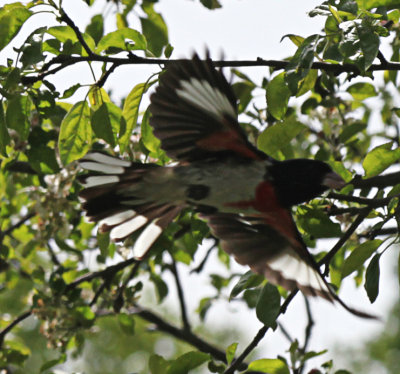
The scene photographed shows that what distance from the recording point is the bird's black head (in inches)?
108

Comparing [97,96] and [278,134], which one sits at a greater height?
[97,96]

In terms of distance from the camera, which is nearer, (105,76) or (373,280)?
(373,280)

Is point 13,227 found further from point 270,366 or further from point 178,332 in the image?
point 270,366

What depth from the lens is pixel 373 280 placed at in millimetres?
2645

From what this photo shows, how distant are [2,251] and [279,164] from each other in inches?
80.5

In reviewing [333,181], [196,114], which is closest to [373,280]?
[333,181]

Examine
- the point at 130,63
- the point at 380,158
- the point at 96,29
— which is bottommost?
the point at 380,158

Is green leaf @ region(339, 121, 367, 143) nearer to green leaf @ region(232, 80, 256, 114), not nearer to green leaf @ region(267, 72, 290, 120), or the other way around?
green leaf @ region(232, 80, 256, 114)

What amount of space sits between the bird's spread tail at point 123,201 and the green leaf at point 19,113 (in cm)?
28

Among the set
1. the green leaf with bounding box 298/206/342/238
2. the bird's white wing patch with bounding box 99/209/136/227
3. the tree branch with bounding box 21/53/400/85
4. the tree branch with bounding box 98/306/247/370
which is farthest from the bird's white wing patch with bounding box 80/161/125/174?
the tree branch with bounding box 98/306/247/370

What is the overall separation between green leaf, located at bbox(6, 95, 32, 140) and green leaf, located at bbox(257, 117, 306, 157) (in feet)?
3.00

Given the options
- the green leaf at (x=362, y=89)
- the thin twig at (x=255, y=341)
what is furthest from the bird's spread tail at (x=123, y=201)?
the green leaf at (x=362, y=89)

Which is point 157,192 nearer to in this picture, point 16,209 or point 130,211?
point 130,211

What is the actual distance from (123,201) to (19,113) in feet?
1.83
